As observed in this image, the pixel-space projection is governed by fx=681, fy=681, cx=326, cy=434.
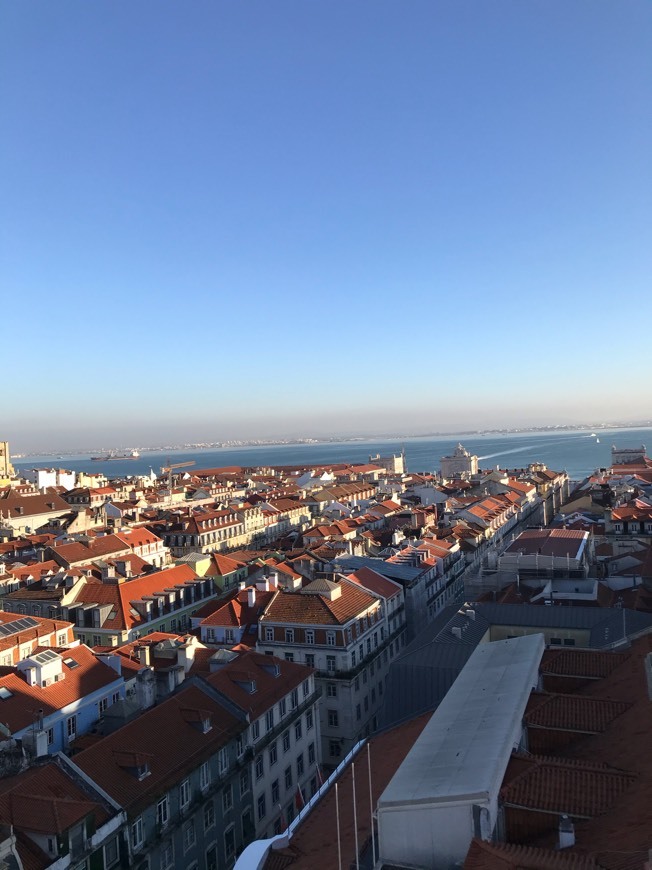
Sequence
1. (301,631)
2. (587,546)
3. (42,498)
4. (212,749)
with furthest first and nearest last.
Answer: (42,498), (587,546), (301,631), (212,749)

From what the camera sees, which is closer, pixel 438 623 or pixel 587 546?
pixel 438 623

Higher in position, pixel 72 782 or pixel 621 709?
pixel 621 709

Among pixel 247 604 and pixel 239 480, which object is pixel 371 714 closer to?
pixel 247 604

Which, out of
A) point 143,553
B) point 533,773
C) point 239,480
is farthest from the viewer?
point 239,480

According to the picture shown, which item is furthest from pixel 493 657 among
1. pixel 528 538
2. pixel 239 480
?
pixel 239 480

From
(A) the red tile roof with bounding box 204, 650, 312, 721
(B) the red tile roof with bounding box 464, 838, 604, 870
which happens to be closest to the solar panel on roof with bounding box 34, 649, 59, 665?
(A) the red tile roof with bounding box 204, 650, 312, 721

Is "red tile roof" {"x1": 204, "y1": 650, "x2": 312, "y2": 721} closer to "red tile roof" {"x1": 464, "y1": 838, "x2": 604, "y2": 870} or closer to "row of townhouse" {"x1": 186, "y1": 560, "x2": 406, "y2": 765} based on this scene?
"row of townhouse" {"x1": 186, "y1": 560, "x2": 406, "y2": 765}

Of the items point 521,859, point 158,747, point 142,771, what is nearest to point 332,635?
point 158,747
